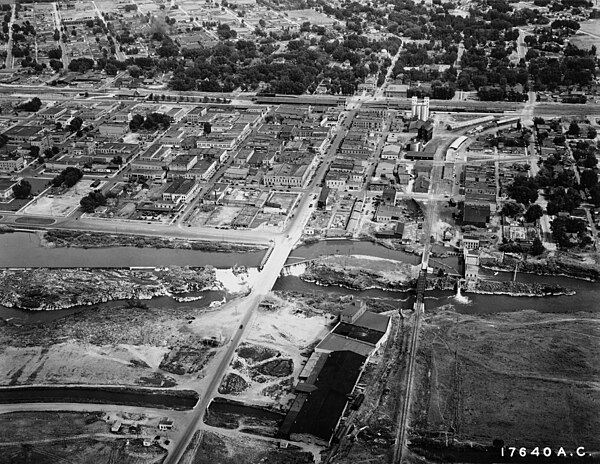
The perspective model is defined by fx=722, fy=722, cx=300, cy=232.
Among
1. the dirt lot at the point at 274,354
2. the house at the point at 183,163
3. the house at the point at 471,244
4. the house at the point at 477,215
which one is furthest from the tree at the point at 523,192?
the house at the point at 183,163

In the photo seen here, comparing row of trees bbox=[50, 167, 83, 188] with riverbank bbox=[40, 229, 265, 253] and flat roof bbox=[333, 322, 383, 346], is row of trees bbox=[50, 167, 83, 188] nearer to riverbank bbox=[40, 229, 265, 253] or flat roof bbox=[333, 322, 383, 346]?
riverbank bbox=[40, 229, 265, 253]

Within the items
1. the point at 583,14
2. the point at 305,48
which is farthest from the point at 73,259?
the point at 583,14

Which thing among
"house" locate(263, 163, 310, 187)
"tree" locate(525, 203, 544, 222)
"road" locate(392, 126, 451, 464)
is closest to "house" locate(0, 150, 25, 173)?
"house" locate(263, 163, 310, 187)

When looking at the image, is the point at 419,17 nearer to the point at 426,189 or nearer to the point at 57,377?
the point at 426,189

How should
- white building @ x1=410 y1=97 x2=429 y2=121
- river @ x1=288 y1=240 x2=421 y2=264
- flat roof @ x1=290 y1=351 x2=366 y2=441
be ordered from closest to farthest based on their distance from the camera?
flat roof @ x1=290 y1=351 x2=366 y2=441 < river @ x1=288 y1=240 x2=421 y2=264 < white building @ x1=410 y1=97 x2=429 y2=121

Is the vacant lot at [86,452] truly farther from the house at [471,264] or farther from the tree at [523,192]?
the tree at [523,192]

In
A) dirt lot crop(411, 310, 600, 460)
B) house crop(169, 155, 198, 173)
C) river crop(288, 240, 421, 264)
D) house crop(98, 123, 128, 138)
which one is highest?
dirt lot crop(411, 310, 600, 460)

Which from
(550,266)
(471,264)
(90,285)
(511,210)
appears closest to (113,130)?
(90,285)

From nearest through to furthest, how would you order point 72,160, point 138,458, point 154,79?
point 138,458 → point 72,160 → point 154,79
